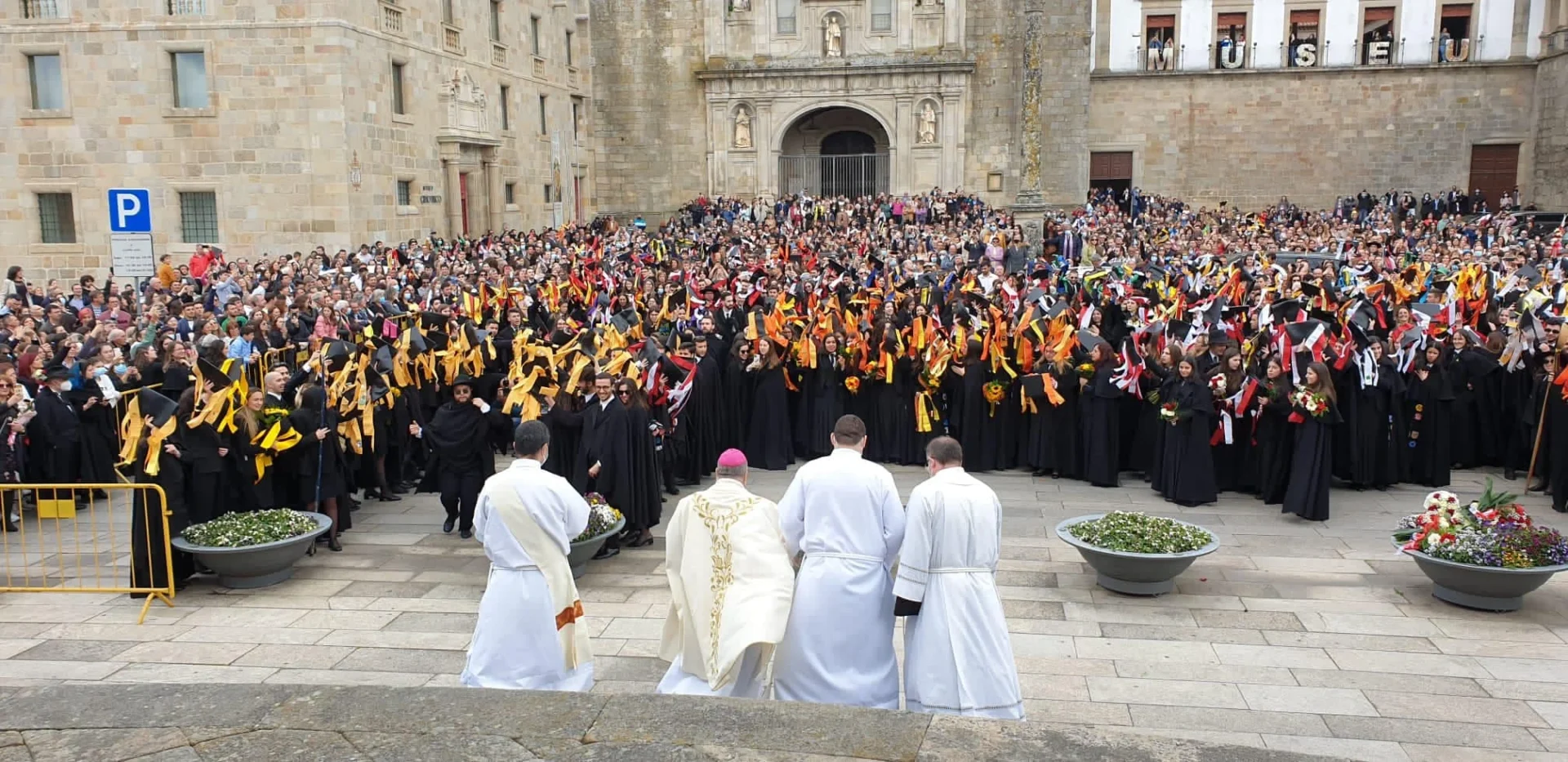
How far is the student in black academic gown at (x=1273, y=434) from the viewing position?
10445mm

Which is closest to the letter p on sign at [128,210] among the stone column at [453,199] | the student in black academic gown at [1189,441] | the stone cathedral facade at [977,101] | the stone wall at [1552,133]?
the student in black academic gown at [1189,441]

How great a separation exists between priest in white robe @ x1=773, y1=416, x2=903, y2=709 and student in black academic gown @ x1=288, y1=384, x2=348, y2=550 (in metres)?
5.21

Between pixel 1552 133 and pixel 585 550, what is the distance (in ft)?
127

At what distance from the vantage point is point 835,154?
39.4 m

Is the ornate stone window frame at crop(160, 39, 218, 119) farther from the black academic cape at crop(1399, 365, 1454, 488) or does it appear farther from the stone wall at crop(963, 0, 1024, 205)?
the black academic cape at crop(1399, 365, 1454, 488)

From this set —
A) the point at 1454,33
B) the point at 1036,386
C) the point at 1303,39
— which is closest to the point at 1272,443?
the point at 1036,386

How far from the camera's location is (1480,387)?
39.3 feet

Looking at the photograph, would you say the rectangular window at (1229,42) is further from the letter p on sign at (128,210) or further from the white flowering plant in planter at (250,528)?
the white flowering plant in planter at (250,528)

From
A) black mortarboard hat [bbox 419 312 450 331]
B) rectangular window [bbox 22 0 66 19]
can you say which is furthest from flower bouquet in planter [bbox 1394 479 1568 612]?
rectangular window [bbox 22 0 66 19]

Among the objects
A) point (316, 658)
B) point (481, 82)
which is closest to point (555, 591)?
point (316, 658)

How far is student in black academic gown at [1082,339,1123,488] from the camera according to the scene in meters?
11.4

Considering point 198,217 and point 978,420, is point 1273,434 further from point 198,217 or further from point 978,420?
point 198,217

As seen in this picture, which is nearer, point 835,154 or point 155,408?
point 155,408

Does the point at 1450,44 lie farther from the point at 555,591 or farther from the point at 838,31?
the point at 555,591
